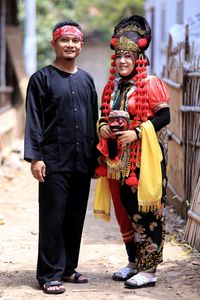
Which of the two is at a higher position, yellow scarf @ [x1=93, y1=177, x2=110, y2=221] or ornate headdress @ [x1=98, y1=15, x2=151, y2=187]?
ornate headdress @ [x1=98, y1=15, x2=151, y2=187]

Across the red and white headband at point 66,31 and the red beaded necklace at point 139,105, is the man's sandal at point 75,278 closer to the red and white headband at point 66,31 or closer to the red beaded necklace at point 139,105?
the red beaded necklace at point 139,105

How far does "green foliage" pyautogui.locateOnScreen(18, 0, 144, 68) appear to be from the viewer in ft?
85.6

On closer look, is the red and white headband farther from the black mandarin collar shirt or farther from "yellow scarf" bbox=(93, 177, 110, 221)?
"yellow scarf" bbox=(93, 177, 110, 221)

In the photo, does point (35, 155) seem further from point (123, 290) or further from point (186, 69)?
point (186, 69)

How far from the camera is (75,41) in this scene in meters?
4.93

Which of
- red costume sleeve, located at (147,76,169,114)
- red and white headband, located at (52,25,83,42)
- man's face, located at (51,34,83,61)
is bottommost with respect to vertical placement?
red costume sleeve, located at (147,76,169,114)

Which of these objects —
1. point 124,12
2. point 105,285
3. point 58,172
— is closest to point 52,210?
point 58,172

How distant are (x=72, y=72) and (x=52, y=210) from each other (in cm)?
100

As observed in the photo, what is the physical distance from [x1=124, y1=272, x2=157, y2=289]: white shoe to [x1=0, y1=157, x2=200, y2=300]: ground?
4 centimetres

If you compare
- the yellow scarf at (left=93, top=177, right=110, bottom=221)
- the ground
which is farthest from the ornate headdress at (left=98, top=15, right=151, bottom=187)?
the ground

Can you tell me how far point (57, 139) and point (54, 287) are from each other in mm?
1044

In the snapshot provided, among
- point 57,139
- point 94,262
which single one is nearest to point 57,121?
point 57,139

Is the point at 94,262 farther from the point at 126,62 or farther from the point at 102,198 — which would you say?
the point at 126,62

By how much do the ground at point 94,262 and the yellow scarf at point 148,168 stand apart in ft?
2.33
